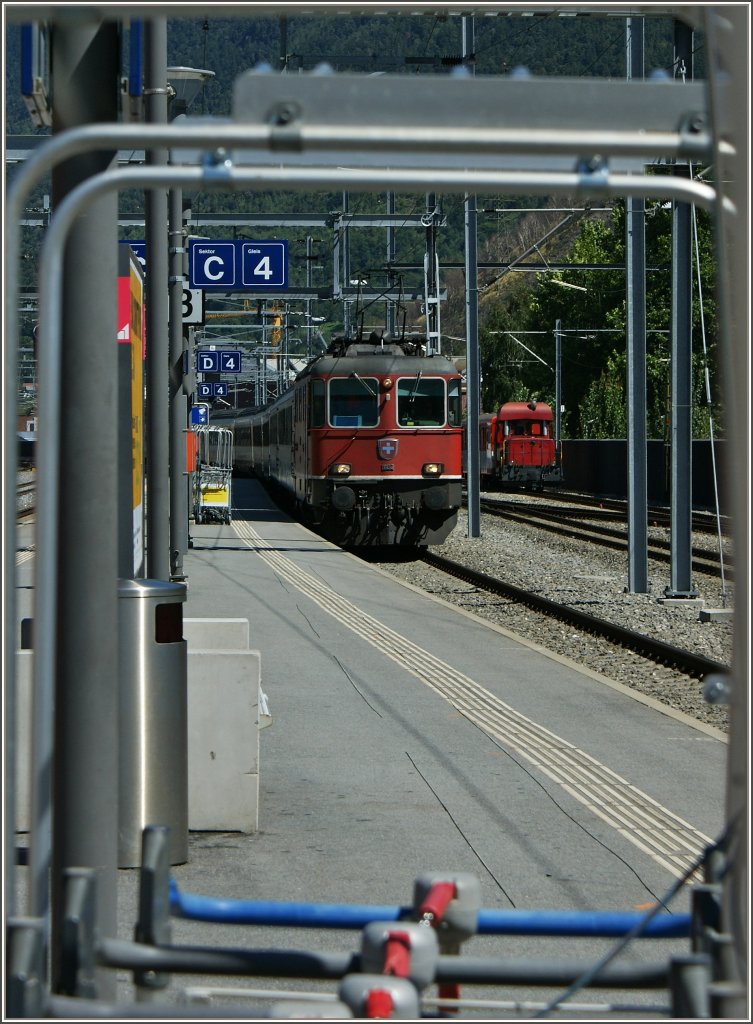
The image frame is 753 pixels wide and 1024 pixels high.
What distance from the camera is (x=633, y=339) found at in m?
18.2

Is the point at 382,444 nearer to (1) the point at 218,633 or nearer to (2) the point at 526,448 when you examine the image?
(1) the point at 218,633

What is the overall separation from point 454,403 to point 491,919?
22972mm

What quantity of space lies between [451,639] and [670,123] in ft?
37.6

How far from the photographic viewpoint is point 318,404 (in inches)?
995

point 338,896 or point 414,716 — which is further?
point 414,716

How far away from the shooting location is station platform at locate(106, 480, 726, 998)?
18.4 ft

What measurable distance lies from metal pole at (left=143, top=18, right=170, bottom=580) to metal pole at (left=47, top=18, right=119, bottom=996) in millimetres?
8559

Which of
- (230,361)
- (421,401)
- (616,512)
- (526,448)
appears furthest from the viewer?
(526,448)

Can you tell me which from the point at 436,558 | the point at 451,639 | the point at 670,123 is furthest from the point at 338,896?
the point at 436,558

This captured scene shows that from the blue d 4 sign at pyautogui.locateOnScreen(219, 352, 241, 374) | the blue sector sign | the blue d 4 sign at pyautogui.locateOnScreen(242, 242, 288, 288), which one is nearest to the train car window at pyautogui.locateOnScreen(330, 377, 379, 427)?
the blue sector sign

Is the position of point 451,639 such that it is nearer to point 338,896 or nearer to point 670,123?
point 338,896

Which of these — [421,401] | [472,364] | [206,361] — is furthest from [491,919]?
[206,361]

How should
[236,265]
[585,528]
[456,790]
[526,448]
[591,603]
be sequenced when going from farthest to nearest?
[526,448], [585,528], [236,265], [591,603], [456,790]

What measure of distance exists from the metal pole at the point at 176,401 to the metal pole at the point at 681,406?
5.47m
